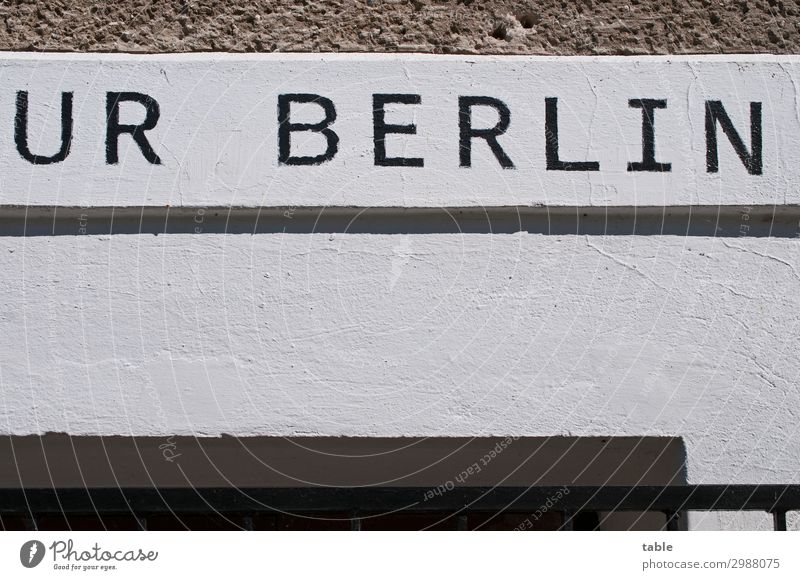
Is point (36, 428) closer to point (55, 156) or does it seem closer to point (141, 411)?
point (141, 411)

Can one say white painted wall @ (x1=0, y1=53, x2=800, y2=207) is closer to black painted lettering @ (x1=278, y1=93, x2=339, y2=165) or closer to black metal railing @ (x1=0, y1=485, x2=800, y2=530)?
black painted lettering @ (x1=278, y1=93, x2=339, y2=165)

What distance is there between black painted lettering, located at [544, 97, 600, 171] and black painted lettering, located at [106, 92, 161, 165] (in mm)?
1332

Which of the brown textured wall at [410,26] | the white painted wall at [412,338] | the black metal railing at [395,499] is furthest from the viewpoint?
the brown textured wall at [410,26]

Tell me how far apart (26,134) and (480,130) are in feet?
5.10

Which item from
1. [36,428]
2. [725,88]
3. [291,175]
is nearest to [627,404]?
[725,88]

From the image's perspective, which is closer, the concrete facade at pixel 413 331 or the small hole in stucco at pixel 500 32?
the concrete facade at pixel 413 331

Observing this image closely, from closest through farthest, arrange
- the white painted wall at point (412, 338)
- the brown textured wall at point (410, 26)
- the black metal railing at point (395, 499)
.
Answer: the black metal railing at point (395, 499) → the white painted wall at point (412, 338) → the brown textured wall at point (410, 26)

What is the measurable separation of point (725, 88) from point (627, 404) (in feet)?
3.77

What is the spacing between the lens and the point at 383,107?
3.53 m

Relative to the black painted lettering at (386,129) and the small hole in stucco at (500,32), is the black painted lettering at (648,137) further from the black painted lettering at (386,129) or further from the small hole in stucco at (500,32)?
the black painted lettering at (386,129)

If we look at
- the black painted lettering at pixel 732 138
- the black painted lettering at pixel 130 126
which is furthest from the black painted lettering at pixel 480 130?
the black painted lettering at pixel 130 126

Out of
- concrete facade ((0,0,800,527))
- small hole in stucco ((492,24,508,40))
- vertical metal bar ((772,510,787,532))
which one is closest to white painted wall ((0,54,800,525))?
concrete facade ((0,0,800,527))

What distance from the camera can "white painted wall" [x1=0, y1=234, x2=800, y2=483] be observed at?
3.44 m

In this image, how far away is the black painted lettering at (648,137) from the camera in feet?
11.6
